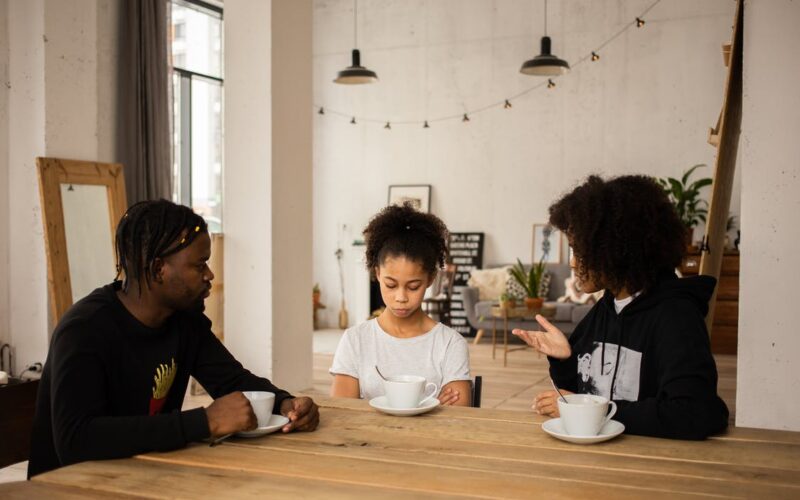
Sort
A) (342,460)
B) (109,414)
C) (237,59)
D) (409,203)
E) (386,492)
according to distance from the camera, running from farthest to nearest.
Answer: (237,59)
(409,203)
(109,414)
(342,460)
(386,492)

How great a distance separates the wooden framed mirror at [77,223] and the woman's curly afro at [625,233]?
3333 mm

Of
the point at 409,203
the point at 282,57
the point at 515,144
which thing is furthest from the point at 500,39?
the point at 409,203

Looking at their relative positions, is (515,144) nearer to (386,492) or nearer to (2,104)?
(2,104)

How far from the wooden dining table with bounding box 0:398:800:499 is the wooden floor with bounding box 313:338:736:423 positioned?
3454 millimetres

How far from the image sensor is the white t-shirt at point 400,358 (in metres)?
2.26

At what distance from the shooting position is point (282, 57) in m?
4.88

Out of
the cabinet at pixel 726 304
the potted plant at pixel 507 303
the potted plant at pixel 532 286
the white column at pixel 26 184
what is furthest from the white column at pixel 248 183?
the cabinet at pixel 726 304

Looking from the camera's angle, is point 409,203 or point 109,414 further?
point 409,203

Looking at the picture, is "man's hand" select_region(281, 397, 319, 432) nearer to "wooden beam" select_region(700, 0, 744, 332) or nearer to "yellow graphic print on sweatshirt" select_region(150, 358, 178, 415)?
"yellow graphic print on sweatshirt" select_region(150, 358, 178, 415)

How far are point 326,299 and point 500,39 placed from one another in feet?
12.2

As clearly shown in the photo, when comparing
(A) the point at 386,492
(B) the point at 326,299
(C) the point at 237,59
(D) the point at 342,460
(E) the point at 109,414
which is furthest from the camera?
(B) the point at 326,299

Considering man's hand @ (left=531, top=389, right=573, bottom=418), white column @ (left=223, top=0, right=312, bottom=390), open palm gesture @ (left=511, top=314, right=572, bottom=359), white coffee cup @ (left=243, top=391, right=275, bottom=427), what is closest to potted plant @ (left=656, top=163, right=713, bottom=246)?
white column @ (left=223, top=0, right=312, bottom=390)

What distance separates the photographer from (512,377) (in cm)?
622

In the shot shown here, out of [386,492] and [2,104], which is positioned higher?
[2,104]
